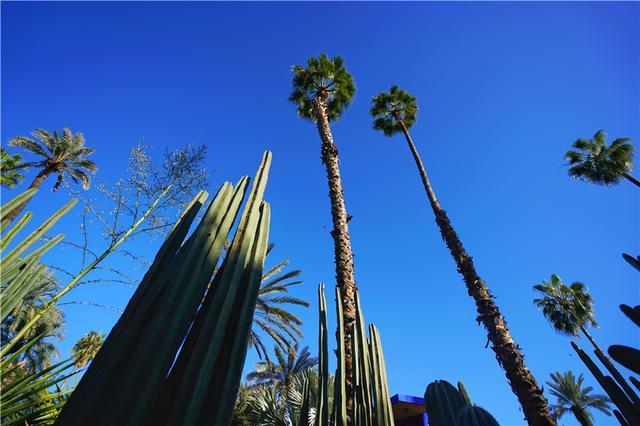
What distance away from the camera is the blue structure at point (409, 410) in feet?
36.3

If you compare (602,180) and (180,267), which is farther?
(602,180)

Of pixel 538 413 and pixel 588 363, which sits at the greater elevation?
pixel 538 413

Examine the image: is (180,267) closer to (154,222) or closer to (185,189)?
(185,189)

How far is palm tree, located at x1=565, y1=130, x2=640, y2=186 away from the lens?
1820cm

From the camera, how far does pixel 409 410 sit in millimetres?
11797

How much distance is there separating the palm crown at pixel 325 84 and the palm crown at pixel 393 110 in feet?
6.35

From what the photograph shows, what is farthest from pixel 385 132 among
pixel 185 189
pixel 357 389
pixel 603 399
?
pixel 603 399

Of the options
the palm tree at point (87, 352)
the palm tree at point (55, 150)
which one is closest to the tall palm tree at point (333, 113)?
the palm tree at point (87, 352)

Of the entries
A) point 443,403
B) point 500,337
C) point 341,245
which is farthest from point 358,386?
point 500,337

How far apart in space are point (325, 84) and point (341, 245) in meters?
8.56

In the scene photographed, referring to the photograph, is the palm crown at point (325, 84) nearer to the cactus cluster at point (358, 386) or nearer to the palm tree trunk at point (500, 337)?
the palm tree trunk at point (500, 337)

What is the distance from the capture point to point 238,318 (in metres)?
1.40

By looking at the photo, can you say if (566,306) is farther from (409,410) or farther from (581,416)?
(409,410)

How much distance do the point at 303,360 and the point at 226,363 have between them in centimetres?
2365
